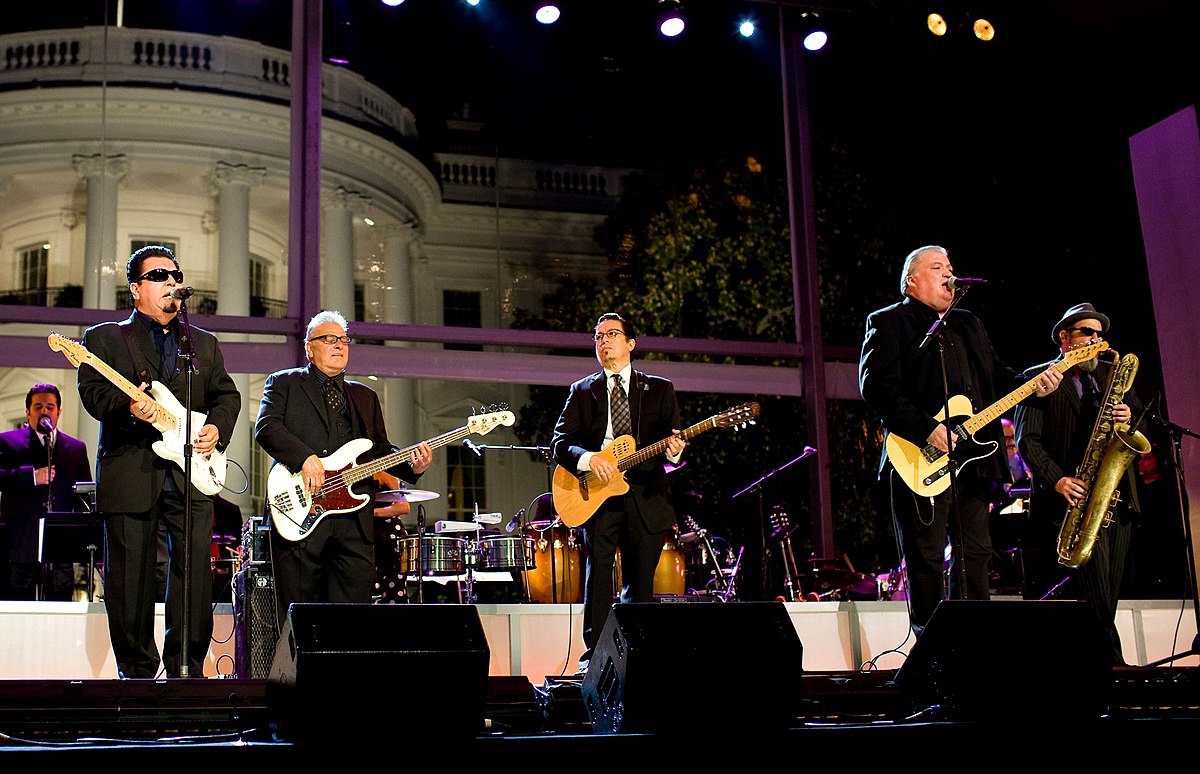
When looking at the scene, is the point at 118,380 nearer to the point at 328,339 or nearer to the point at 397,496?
the point at 328,339

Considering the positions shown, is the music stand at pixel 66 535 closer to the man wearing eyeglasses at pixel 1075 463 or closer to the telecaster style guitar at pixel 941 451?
the telecaster style guitar at pixel 941 451

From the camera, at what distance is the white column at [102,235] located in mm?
11930

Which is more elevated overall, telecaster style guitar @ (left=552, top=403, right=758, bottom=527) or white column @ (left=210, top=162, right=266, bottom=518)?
white column @ (left=210, top=162, right=266, bottom=518)

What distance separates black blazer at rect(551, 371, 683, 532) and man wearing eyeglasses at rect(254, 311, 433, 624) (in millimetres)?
862

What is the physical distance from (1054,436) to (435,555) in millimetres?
4209

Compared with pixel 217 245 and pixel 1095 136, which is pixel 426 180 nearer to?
pixel 217 245

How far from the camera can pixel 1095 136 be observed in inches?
357

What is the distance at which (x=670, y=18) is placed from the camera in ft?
32.0

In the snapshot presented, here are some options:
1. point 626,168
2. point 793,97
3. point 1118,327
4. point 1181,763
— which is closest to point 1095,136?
point 793,97

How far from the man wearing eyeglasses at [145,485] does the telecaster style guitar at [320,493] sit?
13.6 inches

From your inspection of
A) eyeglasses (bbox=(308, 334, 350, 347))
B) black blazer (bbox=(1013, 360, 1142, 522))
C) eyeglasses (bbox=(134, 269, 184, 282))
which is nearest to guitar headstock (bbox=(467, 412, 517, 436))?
eyeglasses (bbox=(308, 334, 350, 347))

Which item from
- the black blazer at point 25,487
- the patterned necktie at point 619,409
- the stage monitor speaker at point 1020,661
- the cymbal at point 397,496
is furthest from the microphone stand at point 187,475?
the black blazer at point 25,487

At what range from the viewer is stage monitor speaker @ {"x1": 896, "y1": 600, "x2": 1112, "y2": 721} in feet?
13.9

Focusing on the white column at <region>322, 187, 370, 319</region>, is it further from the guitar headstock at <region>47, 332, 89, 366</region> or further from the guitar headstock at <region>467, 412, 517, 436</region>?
the guitar headstock at <region>47, 332, 89, 366</region>
